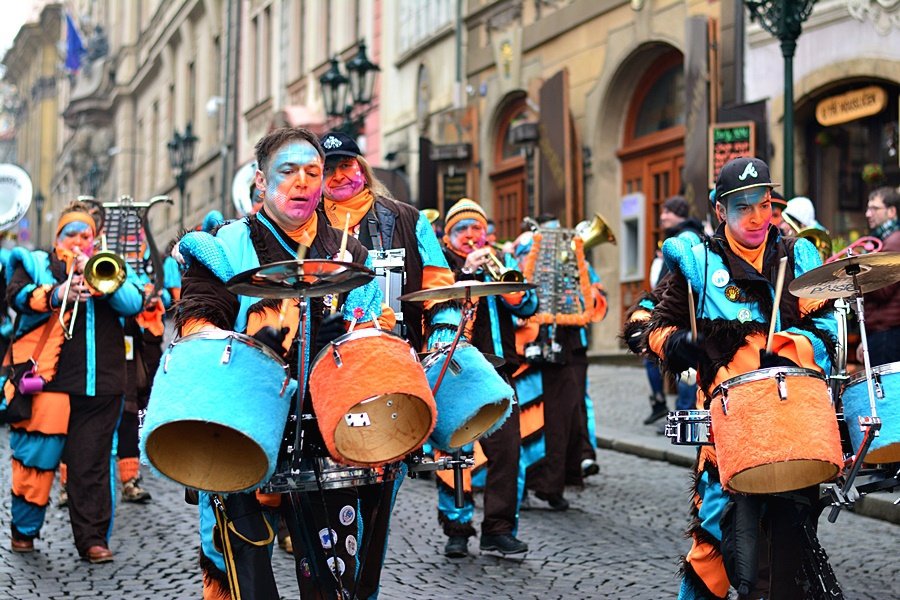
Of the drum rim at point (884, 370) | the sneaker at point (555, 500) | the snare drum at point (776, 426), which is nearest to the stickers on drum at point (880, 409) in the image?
the drum rim at point (884, 370)

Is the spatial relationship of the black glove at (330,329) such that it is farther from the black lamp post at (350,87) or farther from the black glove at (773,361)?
the black lamp post at (350,87)

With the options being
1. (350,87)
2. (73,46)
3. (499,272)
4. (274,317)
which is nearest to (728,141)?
(350,87)

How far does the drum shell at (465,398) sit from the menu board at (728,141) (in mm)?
10818

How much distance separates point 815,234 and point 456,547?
3.00 meters

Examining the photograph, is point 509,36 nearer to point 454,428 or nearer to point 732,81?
point 732,81

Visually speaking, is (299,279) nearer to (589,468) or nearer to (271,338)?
(271,338)

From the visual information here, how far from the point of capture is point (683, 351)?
15.9ft

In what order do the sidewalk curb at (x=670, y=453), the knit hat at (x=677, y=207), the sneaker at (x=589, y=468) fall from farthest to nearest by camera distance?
the knit hat at (x=677, y=207)
the sneaker at (x=589, y=468)
the sidewalk curb at (x=670, y=453)

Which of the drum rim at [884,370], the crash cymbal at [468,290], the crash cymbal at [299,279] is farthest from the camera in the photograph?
the drum rim at [884,370]

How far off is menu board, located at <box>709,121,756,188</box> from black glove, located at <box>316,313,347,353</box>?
36.8 ft

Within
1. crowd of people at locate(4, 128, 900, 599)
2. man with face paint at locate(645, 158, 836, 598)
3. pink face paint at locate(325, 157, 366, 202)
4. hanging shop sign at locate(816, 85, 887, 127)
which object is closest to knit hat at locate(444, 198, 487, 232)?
crowd of people at locate(4, 128, 900, 599)

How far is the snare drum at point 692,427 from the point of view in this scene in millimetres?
4820

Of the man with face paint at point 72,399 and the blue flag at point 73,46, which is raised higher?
the blue flag at point 73,46

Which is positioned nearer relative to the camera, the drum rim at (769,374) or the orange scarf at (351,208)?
the drum rim at (769,374)
